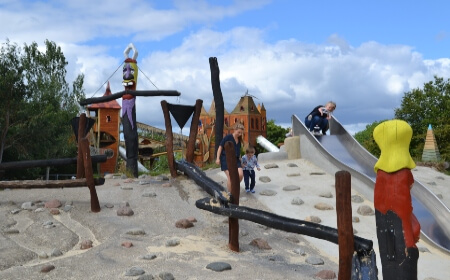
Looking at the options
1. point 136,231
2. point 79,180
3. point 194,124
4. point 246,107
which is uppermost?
point 246,107

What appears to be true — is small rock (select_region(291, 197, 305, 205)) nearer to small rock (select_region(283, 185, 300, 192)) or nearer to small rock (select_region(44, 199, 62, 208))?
small rock (select_region(283, 185, 300, 192))

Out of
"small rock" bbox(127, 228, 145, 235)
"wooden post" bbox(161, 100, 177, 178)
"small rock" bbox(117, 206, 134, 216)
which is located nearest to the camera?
"small rock" bbox(127, 228, 145, 235)

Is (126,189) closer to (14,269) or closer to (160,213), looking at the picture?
(160,213)

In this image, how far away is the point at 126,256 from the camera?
255 inches

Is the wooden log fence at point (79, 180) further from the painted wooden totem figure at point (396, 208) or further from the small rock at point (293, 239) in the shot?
the painted wooden totem figure at point (396, 208)

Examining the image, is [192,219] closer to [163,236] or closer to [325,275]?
[163,236]

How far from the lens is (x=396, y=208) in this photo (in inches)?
161

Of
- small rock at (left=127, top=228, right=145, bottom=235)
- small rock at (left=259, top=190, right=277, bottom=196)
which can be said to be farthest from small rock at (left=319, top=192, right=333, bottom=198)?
small rock at (left=127, top=228, right=145, bottom=235)

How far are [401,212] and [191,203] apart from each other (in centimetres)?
570

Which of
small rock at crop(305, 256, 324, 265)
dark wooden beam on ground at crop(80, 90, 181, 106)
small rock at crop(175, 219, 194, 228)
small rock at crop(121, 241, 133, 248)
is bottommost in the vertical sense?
small rock at crop(305, 256, 324, 265)

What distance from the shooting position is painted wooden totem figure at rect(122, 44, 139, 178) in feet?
41.4

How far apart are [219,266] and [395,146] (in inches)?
102

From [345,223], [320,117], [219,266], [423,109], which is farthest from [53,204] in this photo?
[423,109]

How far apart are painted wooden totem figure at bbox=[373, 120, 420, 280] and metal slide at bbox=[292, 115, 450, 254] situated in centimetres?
484
